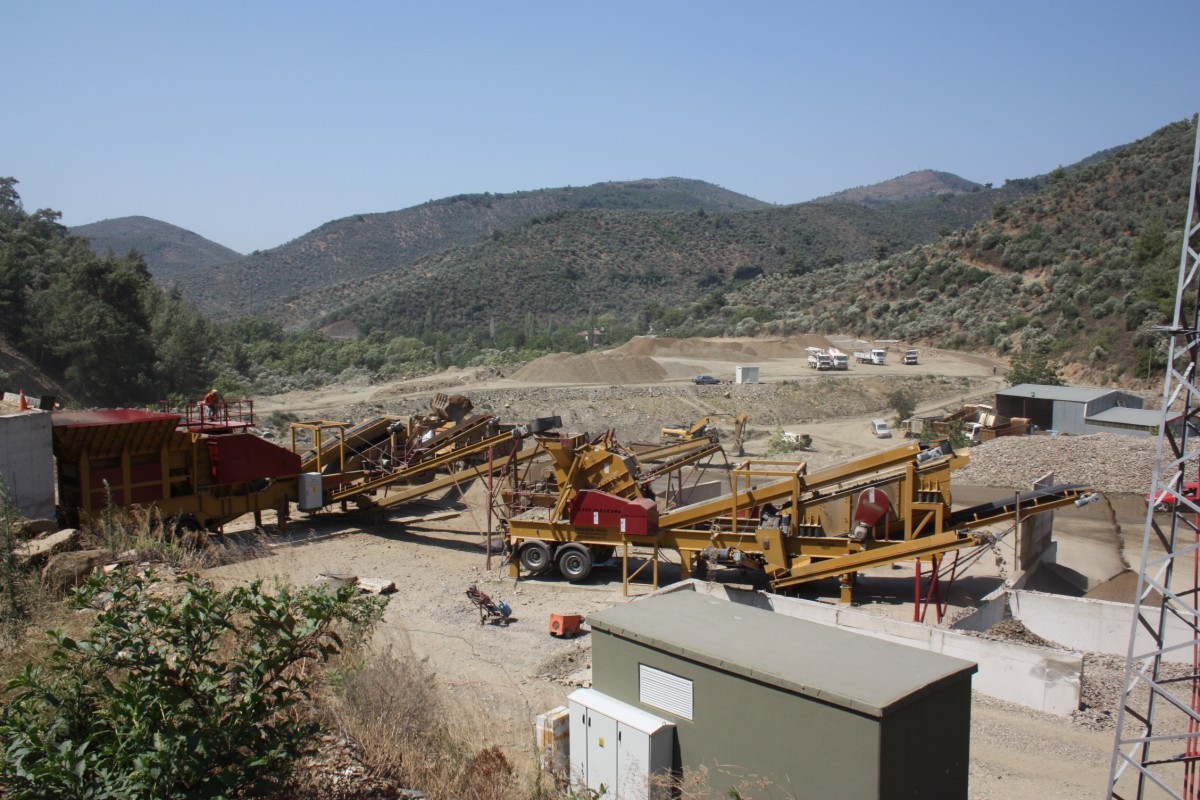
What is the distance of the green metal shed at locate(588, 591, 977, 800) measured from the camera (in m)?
6.57

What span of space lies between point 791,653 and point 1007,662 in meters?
4.82

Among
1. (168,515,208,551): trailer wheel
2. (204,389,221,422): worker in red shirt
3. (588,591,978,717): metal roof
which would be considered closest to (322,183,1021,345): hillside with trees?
(204,389,221,422): worker in red shirt

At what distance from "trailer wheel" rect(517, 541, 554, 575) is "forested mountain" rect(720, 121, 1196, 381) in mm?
37502

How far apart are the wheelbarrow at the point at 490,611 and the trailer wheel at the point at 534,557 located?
214cm

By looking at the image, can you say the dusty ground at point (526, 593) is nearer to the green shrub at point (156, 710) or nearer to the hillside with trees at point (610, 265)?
the green shrub at point (156, 710)

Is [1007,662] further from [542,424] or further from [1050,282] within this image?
[1050,282]

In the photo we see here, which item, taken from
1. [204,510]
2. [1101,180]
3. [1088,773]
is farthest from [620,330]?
[1088,773]

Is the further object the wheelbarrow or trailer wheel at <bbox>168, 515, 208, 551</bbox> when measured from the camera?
trailer wheel at <bbox>168, 515, 208, 551</bbox>

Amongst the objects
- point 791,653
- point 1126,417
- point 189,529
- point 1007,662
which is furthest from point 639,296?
point 791,653

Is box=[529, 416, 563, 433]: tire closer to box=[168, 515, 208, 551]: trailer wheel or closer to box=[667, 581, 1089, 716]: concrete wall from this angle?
box=[168, 515, 208, 551]: trailer wheel

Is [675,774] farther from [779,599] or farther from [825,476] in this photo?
[825,476]

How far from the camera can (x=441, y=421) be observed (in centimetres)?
2144

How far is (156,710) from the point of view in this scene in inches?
201

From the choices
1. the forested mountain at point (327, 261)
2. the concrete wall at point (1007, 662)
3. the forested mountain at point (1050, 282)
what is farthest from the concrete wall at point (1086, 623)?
the forested mountain at point (327, 261)
